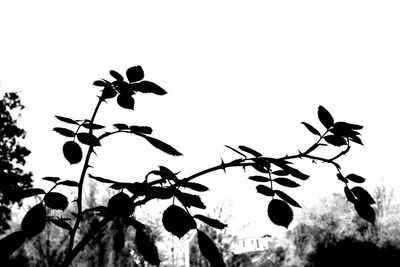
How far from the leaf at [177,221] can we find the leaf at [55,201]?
335mm

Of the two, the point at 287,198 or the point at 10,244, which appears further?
the point at 287,198

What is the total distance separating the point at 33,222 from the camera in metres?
0.93

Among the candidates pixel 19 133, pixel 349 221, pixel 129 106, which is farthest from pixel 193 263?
pixel 129 106

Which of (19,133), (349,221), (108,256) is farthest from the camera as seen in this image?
(349,221)

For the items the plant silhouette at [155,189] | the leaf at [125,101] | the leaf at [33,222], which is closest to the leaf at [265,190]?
the plant silhouette at [155,189]

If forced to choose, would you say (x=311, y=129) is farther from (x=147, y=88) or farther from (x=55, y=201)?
(x=55, y=201)

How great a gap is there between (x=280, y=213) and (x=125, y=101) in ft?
1.97

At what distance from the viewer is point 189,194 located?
105 cm

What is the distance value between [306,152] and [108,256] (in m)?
9.69

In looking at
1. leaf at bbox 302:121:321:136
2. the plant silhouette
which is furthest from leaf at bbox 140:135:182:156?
leaf at bbox 302:121:321:136

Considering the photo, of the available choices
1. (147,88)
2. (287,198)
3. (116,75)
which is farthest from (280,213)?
(116,75)

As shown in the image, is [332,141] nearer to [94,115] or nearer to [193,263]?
[94,115]

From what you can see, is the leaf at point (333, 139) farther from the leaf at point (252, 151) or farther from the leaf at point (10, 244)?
the leaf at point (10, 244)

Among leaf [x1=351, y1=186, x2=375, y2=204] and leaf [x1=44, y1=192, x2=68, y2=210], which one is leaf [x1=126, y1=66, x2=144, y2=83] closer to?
leaf [x1=44, y1=192, x2=68, y2=210]
